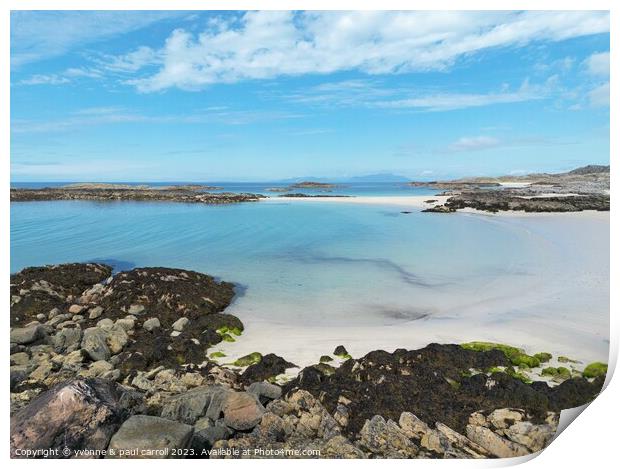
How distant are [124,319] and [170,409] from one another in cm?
312

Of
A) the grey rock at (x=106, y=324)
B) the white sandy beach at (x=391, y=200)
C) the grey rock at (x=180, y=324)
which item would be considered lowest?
the grey rock at (x=180, y=324)

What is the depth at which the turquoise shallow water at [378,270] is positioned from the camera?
24.2 ft

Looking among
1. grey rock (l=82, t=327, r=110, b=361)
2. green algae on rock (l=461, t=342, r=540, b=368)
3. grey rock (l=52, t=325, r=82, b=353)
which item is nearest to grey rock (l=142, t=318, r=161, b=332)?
grey rock (l=82, t=327, r=110, b=361)

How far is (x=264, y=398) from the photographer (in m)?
4.77

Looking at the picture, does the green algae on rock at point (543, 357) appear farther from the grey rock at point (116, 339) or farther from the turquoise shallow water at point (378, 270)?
the grey rock at point (116, 339)

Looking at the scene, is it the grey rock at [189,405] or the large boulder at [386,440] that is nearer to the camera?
the large boulder at [386,440]

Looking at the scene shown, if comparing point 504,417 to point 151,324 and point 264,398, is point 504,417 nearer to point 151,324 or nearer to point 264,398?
point 264,398

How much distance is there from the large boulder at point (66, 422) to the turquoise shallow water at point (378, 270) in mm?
3047

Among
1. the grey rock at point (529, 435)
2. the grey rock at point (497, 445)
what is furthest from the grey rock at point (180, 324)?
the grey rock at point (529, 435)

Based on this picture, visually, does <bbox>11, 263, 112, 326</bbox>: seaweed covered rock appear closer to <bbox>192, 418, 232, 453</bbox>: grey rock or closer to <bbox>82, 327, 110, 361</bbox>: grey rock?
<bbox>82, 327, 110, 361</bbox>: grey rock

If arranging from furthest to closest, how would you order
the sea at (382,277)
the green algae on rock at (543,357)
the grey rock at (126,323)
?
the grey rock at (126,323), the sea at (382,277), the green algae on rock at (543,357)

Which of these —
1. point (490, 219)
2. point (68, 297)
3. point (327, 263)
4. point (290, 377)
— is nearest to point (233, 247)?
point (327, 263)

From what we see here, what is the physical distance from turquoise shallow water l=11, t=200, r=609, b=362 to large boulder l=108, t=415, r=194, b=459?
264 centimetres

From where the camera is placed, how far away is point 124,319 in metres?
6.95
